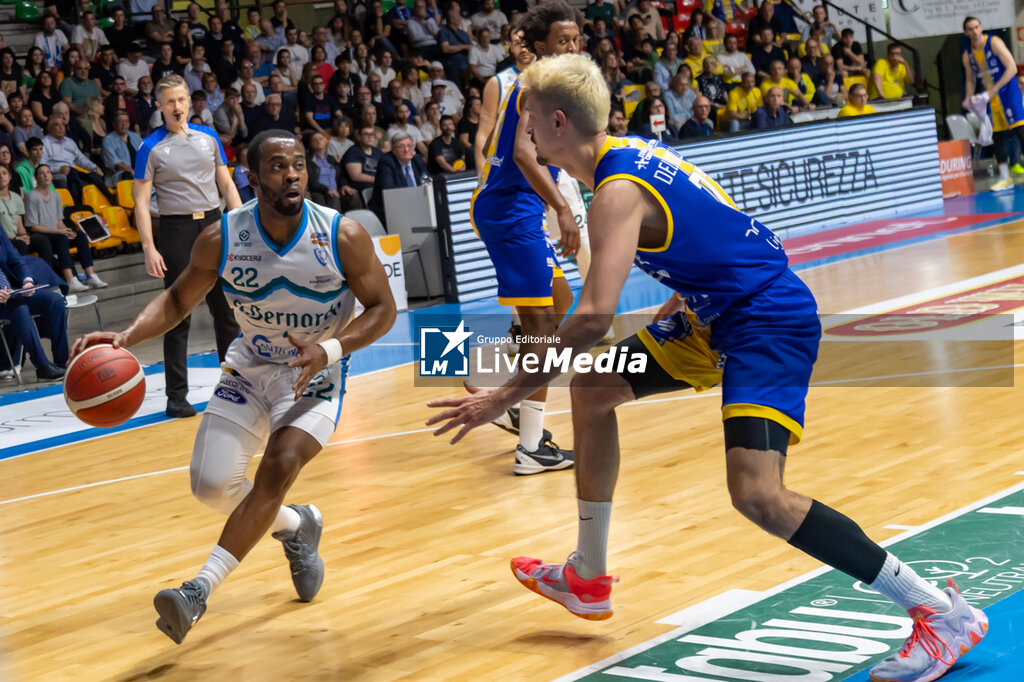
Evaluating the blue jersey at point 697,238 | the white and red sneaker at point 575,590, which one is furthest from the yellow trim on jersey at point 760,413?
the white and red sneaker at point 575,590

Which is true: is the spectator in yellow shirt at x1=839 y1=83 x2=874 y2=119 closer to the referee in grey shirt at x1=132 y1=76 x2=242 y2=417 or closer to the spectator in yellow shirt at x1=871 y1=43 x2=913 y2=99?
the spectator in yellow shirt at x1=871 y1=43 x2=913 y2=99

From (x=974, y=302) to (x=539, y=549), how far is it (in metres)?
5.92

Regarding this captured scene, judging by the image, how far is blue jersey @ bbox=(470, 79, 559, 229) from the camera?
19.6 feet

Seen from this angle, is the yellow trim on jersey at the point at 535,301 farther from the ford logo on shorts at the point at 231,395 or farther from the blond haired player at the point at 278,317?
the ford logo on shorts at the point at 231,395

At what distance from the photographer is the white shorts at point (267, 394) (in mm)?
4449

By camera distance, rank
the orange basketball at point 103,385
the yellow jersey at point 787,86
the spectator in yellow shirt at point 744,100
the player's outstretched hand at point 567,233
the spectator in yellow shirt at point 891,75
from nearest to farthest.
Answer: the orange basketball at point 103,385
the player's outstretched hand at point 567,233
the spectator in yellow shirt at point 744,100
the yellow jersey at point 787,86
the spectator in yellow shirt at point 891,75

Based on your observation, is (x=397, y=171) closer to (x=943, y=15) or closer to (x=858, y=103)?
(x=858, y=103)

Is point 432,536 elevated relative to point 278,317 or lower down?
lower down

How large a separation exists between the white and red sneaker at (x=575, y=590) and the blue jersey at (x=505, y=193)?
2.44m

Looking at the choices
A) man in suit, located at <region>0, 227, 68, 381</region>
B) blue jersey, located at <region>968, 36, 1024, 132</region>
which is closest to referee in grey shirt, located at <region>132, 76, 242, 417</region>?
man in suit, located at <region>0, 227, 68, 381</region>

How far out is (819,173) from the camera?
15.7 m

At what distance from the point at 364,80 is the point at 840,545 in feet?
45.4

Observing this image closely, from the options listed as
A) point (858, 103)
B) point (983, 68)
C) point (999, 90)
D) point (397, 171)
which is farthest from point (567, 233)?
point (983, 68)

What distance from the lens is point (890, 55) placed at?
19.9 meters
